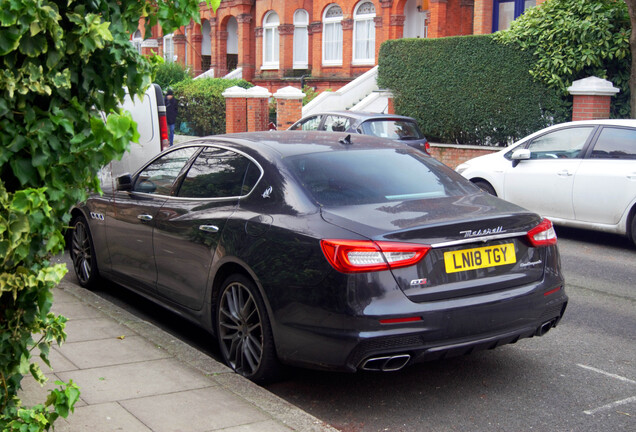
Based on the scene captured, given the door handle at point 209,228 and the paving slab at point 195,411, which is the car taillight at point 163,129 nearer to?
the door handle at point 209,228

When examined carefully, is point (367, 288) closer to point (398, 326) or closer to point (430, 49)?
point (398, 326)

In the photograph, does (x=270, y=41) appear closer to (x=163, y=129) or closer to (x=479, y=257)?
(x=163, y=129)

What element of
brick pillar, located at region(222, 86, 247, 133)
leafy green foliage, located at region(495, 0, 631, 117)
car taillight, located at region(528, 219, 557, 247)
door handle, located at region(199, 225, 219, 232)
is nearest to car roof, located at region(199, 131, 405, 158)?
door handle, located at region(199, 225, 219, 232)

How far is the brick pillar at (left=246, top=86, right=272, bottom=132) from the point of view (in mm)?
25484

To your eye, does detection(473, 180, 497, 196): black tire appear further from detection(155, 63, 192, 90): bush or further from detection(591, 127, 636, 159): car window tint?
detection(155, 63, 192, 90): bush

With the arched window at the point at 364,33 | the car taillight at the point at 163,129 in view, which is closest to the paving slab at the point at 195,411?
the car taillight at the point at 163,129

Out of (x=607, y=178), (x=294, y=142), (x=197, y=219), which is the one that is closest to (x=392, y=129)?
(x=607, y=178)

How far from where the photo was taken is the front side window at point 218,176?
583cm

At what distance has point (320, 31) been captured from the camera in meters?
36.2

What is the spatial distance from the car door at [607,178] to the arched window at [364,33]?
23.4 metres

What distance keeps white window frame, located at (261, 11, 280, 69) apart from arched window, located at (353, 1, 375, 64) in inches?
226

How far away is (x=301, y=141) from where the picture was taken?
6.12 meters

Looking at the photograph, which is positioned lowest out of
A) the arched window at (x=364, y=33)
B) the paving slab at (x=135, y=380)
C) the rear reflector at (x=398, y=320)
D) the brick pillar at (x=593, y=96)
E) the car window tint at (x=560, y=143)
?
the paving slab at (x=135, y=380)

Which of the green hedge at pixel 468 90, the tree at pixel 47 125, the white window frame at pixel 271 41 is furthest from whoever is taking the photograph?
the white window frame at pixel 271 41
